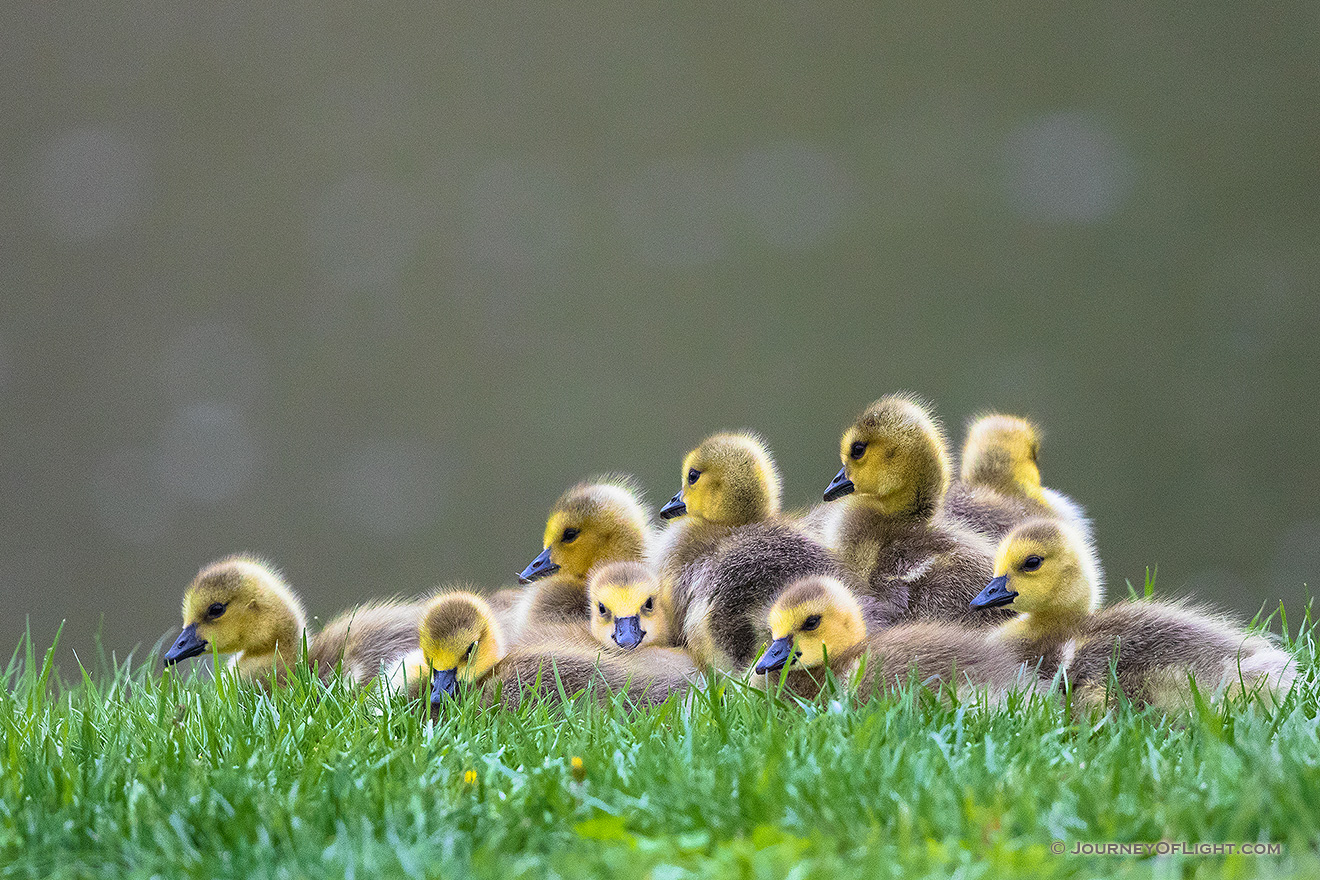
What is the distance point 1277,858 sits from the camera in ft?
3.48

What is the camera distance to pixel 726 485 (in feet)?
7.84

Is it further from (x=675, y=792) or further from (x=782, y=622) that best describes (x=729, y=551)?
(x=675, y=792)

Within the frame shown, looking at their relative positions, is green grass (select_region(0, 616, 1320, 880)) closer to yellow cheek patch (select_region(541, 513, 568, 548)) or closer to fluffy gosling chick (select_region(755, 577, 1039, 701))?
fluffy gosling chick (select_region(755, 577, 1039, 701))

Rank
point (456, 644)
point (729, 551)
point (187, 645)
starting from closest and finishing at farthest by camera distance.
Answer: point (456, 644) < point (729, 551) < point (187, 645)

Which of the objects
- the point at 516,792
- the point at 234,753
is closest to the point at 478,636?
the point at 234,753

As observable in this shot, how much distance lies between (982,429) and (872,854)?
5.47ft

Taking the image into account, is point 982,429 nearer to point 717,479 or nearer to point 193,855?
point 717,479

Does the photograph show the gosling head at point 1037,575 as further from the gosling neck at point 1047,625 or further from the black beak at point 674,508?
the black beak at point 674,508

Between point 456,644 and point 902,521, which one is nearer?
point 456,644

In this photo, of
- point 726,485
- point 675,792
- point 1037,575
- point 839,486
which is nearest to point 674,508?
point 726,485

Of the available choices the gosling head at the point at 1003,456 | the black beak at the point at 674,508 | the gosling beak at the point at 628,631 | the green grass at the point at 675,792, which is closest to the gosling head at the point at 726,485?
the black beak at the point at 674,508

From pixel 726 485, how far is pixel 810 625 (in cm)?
57

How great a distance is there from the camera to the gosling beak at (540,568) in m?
2.41

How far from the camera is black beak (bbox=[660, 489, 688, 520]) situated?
7.88 feet
